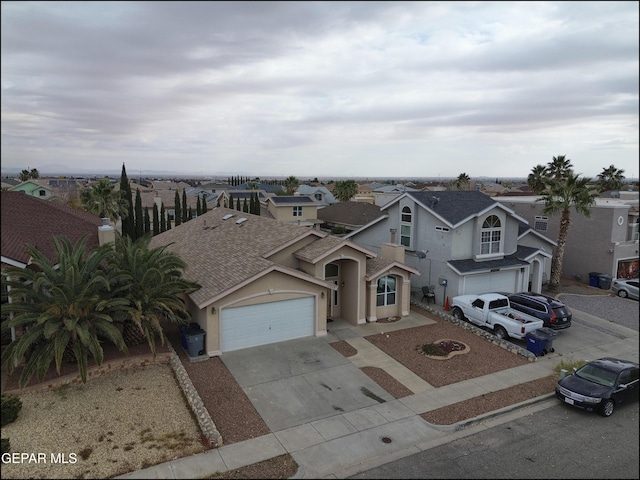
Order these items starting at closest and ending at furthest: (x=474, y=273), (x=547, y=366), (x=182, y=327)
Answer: (x=547, y=366), (x=182, y=327), (x=474, y=273)

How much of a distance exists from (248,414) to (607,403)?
960 cm

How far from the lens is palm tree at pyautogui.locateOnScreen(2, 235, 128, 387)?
38.1 ft

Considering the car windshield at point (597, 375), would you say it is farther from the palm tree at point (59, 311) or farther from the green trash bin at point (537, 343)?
the palm tree at point (59, 311)

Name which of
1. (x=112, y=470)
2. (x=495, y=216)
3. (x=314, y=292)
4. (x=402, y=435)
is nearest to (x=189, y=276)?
(x=314, y=292)

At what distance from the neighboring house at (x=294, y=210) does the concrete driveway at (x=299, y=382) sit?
112 feet

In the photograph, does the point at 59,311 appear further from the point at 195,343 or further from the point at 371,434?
the point at 371,434

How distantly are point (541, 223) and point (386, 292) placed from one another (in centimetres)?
1650

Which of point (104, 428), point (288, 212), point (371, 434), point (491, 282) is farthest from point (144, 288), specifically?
point (288, 212)

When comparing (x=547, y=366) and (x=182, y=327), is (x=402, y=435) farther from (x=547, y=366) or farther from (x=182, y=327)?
(x=182, y=327)

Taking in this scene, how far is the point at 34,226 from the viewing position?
54.1 ft

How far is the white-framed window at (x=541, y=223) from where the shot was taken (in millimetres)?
29578

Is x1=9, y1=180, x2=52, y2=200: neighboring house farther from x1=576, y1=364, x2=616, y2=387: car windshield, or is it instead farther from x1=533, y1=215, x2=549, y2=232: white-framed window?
x1=576, y1=364, x2=616, y2=387: car windshield

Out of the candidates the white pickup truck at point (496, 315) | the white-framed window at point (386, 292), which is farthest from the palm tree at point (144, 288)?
the white pickup truck at point (496, 315)

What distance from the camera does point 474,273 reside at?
70.1 feet
